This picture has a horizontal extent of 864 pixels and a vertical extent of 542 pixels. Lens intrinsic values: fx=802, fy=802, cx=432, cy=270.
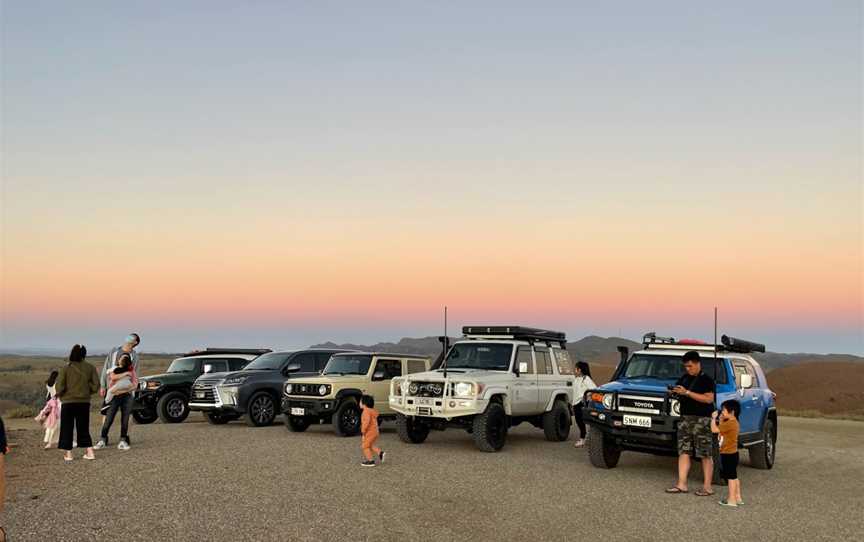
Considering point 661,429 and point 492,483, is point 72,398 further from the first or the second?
point 661,429

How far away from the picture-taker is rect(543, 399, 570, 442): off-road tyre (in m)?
17.4

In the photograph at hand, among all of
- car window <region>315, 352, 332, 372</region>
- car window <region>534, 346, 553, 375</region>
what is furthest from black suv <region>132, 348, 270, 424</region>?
car window <region>534, 346, 553, 375</region>

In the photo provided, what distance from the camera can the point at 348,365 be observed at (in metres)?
18.9

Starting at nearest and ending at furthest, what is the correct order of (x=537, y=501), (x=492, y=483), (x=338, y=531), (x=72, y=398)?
(x=338, y=531)
(x=537, y=501)
(x=492, y=483)
(x=72, y=398)

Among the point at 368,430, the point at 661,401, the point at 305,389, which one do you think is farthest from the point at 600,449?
the point at 305,389

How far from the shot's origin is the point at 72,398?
42.0ft

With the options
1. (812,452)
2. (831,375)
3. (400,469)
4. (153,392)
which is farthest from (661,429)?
(831,375)

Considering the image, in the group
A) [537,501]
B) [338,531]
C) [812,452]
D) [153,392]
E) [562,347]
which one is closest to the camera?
[338,531]

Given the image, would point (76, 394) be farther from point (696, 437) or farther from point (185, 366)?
point (696, 437)

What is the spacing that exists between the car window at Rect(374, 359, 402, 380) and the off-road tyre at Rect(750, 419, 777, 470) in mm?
8098

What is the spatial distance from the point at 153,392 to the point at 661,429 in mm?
14440

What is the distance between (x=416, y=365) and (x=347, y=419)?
9.25 ft

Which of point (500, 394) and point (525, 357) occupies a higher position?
point (525, 357)

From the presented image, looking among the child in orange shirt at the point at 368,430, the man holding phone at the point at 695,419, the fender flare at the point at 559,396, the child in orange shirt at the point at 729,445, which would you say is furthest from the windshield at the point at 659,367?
the child in orange shirt at the point at 368,430
